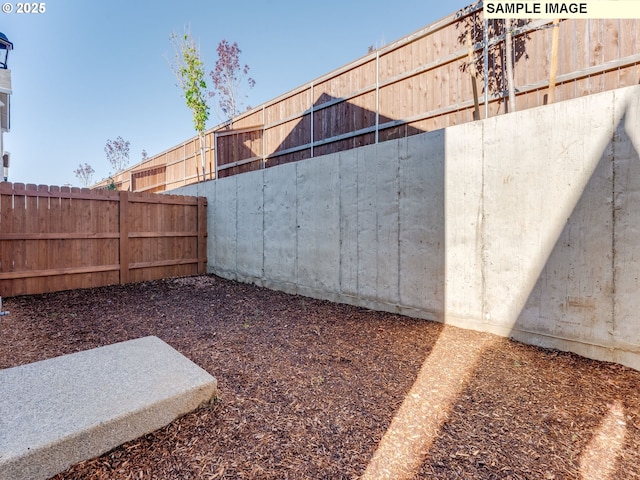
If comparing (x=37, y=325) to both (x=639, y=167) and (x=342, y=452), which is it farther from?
(x=639, y=167)

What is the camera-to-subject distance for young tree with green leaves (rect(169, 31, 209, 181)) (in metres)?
10.1

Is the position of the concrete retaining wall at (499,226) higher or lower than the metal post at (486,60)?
lower

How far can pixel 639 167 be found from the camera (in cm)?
244

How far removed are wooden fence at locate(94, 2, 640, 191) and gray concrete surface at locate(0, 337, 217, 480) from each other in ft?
13.9

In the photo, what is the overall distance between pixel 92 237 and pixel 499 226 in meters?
6.29

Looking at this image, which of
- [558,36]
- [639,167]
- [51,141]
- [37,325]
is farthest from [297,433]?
[51,141]

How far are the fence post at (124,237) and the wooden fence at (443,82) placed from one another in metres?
2.80

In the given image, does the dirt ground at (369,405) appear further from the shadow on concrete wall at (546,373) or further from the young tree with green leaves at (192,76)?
the young tree with green leaves at (192,76)

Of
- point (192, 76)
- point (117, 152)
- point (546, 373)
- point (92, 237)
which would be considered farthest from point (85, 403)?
point (117, 152)

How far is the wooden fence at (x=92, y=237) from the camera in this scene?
16.3ft

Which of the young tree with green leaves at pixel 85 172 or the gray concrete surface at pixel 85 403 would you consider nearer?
the gray concrete surface at pixel 85 403

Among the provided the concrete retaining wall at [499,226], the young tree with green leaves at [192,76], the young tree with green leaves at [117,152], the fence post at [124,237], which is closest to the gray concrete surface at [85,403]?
the concrete retaining wall at [499,226]

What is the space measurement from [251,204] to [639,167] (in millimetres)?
5083

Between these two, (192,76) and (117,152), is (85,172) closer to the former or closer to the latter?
(117,152)
